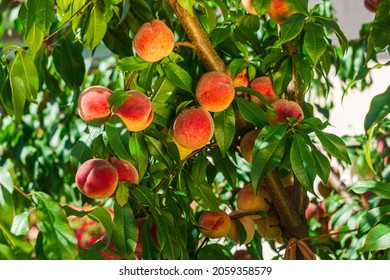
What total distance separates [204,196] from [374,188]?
250 millimetres

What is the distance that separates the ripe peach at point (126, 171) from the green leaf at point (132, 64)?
0.11m

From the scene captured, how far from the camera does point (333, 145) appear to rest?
2.87ft

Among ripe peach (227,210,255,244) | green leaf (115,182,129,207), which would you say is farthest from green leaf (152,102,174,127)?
ripe peach (227,210,255,244)

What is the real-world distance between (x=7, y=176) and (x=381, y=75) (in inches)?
97.8

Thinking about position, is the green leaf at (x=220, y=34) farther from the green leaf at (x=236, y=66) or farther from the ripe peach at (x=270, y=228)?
the ripe peach at (x=270, y=228)

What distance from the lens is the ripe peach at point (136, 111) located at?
2.81 feet

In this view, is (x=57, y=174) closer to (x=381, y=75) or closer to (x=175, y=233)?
(x=175, y=233)

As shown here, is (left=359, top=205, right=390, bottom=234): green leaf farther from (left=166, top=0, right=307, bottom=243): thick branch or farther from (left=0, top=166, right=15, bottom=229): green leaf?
(left=0, top=166, right=15, bottom=229): green leaf

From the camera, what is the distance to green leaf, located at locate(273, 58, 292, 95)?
0.98 metres

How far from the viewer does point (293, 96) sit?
40.8 inches

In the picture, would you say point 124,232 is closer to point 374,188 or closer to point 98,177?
point 98,177

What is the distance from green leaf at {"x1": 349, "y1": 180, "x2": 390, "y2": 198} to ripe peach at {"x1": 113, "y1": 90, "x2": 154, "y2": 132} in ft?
0.81

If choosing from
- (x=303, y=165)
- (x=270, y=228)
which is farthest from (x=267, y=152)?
(x=270, y=228)
